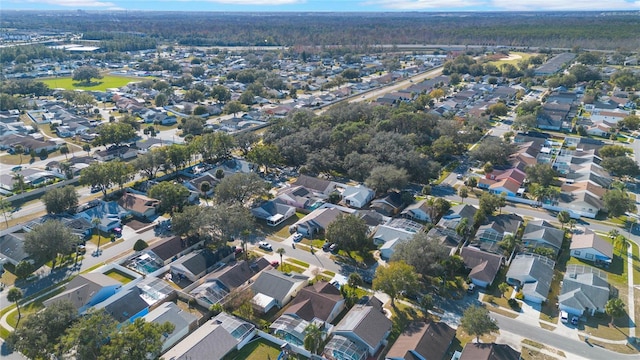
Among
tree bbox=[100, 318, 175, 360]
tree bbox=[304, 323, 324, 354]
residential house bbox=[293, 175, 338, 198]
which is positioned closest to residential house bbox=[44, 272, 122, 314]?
tree bbox=[100, 318, 175, 360]

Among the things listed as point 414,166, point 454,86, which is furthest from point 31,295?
point 454,86

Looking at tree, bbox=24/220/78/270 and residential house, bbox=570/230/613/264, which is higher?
tree, bbox=24/220/78/270

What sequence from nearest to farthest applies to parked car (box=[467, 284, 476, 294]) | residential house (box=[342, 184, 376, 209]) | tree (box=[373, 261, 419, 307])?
1. tree (box=[373, 261, 419, 307])
2. parked car (box=[467, 284, 476, 294])
3. residential house (box=[342, 184, 376, 209])

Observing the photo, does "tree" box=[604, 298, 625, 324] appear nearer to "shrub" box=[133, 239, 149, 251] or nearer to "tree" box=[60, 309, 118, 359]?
"tree" box=[60, 309, 118, 359]

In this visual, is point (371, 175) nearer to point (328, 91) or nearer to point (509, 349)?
point (509, 349)

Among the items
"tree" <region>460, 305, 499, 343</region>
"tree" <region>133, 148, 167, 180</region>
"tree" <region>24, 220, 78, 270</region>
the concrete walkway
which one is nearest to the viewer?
"tree" <region>460, 305, 499, 343</region>

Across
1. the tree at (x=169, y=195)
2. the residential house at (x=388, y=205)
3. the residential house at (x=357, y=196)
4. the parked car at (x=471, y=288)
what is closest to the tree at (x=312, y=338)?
the parked car at (x=471, y=288)

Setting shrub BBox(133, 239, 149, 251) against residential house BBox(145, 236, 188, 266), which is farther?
shrub BBox(133, 239, 149, 251)
